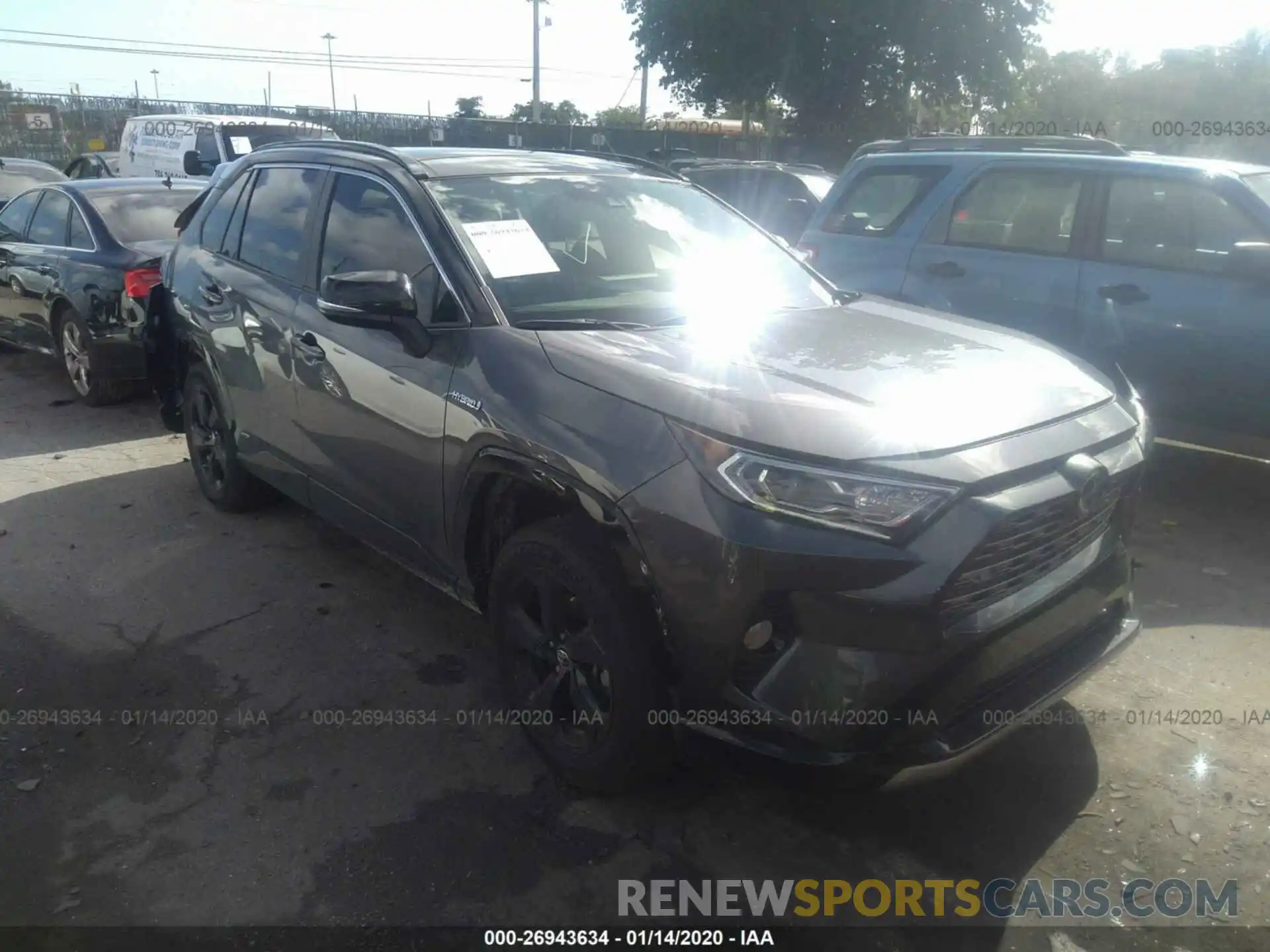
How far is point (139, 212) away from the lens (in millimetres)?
7613

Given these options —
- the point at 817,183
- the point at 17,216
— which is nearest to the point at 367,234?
the point at 17,216

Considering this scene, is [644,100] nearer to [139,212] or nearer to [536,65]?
[536,65]

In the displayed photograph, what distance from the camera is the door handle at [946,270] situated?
608cm

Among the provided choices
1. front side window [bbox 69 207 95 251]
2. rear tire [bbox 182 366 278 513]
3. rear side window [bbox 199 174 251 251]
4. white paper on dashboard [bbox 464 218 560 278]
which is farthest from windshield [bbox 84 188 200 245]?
white paper on dashboard [bbox 464 218 560 278]

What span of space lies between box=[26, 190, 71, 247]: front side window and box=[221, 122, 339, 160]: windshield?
6.09 meters

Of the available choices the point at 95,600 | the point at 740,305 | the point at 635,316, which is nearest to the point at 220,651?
the point at 95,600

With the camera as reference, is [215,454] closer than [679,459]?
No

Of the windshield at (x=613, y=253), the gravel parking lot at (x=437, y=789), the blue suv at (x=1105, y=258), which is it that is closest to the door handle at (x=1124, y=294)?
the blue suv at (x=1105, y=258)

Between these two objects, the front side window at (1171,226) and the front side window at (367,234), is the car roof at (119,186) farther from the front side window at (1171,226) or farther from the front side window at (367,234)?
the front side window at (1171,226)

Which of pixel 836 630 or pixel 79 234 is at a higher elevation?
pixel 79 234

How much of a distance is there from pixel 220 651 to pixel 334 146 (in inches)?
84.2

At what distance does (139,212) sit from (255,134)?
286 inches

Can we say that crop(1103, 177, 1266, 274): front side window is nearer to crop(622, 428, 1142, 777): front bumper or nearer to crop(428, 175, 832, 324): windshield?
crop(428, 175, 832, 324): windshield

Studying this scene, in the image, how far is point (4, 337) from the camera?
848 centimetres
